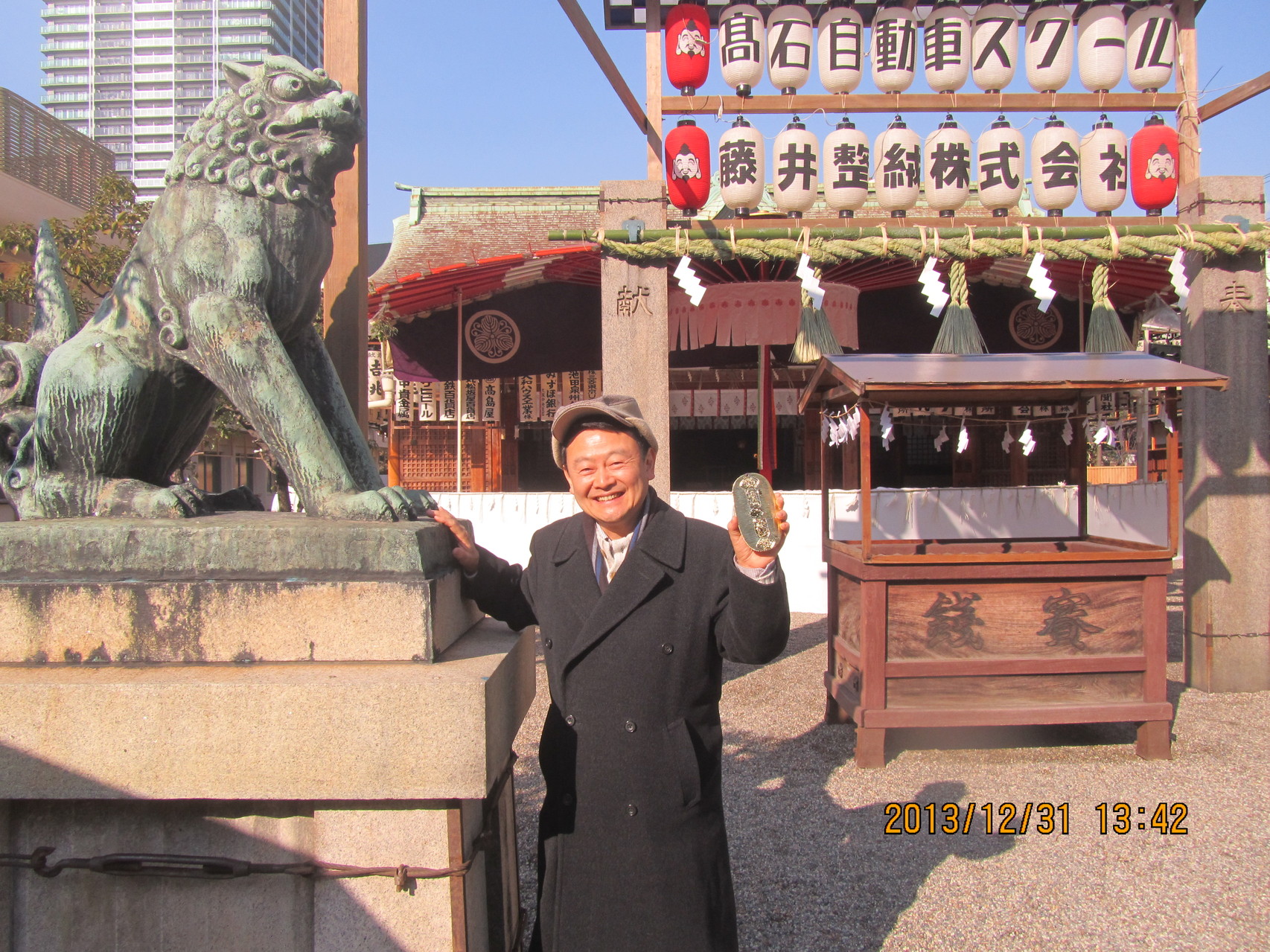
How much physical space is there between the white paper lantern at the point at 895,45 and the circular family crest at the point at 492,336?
542 cm

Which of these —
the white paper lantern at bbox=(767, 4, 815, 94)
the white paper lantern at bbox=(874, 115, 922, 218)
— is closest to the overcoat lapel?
the white paper lantern at bbox=(767, 4, 815, 94)

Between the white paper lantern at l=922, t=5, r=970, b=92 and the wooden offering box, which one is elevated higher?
the white paper lantern at l=922, t=5, r=970, b=92

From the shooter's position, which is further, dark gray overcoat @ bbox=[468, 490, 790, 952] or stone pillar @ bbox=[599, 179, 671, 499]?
stone pillar @ bbox=[599, 179, 671, 499]

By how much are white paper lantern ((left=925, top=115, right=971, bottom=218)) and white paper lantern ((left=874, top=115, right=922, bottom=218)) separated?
93 millimetres

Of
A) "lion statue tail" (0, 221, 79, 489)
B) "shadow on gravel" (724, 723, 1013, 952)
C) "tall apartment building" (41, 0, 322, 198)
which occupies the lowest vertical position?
"shadow on gravel" (724, 723, 1013, 952)

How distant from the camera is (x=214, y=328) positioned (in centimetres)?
184

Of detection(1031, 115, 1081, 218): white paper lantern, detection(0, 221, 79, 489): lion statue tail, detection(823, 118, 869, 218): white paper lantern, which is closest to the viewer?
detection(0, 221, 79, 489): lion statue tail

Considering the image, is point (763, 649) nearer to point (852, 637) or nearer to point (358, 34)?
point (358, 34)

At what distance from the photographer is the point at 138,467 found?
2105 mm

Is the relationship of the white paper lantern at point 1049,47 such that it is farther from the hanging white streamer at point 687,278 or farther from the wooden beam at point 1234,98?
the hanging white streamer at point 687,278

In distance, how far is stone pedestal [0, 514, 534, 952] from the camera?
1.50 m

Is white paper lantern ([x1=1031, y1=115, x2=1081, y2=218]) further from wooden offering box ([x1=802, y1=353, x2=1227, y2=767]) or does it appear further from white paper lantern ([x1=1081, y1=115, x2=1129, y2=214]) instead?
wooden offering box ([x1=802, y1=353, x2=1227, y2=767])

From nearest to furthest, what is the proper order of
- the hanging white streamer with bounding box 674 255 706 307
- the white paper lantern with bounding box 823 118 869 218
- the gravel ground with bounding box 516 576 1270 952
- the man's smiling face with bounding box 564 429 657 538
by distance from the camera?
the man's smiling face with bounding box 564 429 657 538 → the gravel ground with bounding box 516 576 1270 952 → the hanging white streamer with bounding box 674 255 706 307 → the white paper lantern with bounding box 823 118 869 218

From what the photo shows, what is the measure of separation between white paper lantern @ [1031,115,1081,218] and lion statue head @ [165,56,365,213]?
6073 millimetres
